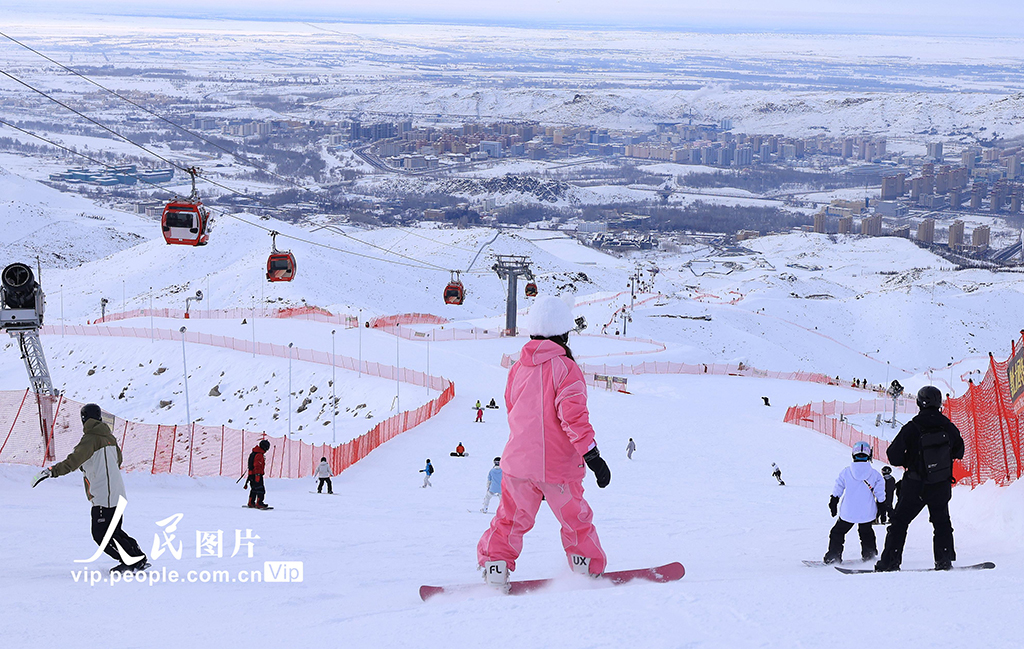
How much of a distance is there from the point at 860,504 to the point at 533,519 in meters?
2.57

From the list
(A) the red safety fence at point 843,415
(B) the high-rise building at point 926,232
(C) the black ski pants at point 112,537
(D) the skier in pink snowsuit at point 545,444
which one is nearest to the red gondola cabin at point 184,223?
(C) the black ski pants at point 112,537

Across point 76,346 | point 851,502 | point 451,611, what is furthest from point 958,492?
point 76,346

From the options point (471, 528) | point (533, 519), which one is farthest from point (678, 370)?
point (533, 519)

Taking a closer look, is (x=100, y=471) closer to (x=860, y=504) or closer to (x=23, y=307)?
(x=860, y=504)

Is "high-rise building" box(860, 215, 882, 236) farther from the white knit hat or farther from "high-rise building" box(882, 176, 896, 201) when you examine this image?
the white knit hat

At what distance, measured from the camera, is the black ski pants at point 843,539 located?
6.80 m

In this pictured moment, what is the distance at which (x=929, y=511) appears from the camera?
601 cm

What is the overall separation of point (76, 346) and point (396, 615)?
35.6 meters

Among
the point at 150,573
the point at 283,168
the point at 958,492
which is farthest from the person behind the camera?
the point at 283,168

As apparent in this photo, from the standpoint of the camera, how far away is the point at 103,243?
10062 centimetres

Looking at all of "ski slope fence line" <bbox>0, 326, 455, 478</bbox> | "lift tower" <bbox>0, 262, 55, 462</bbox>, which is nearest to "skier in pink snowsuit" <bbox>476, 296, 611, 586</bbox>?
"ski slope fence line" <bbox>0, 326, 455, 478</bbox>

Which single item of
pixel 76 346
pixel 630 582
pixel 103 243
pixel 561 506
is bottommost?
pixel 103 243

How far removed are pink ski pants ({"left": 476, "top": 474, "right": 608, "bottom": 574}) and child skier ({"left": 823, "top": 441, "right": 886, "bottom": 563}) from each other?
209 cm

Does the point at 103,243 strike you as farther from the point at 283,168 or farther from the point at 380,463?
the point at 380,463
